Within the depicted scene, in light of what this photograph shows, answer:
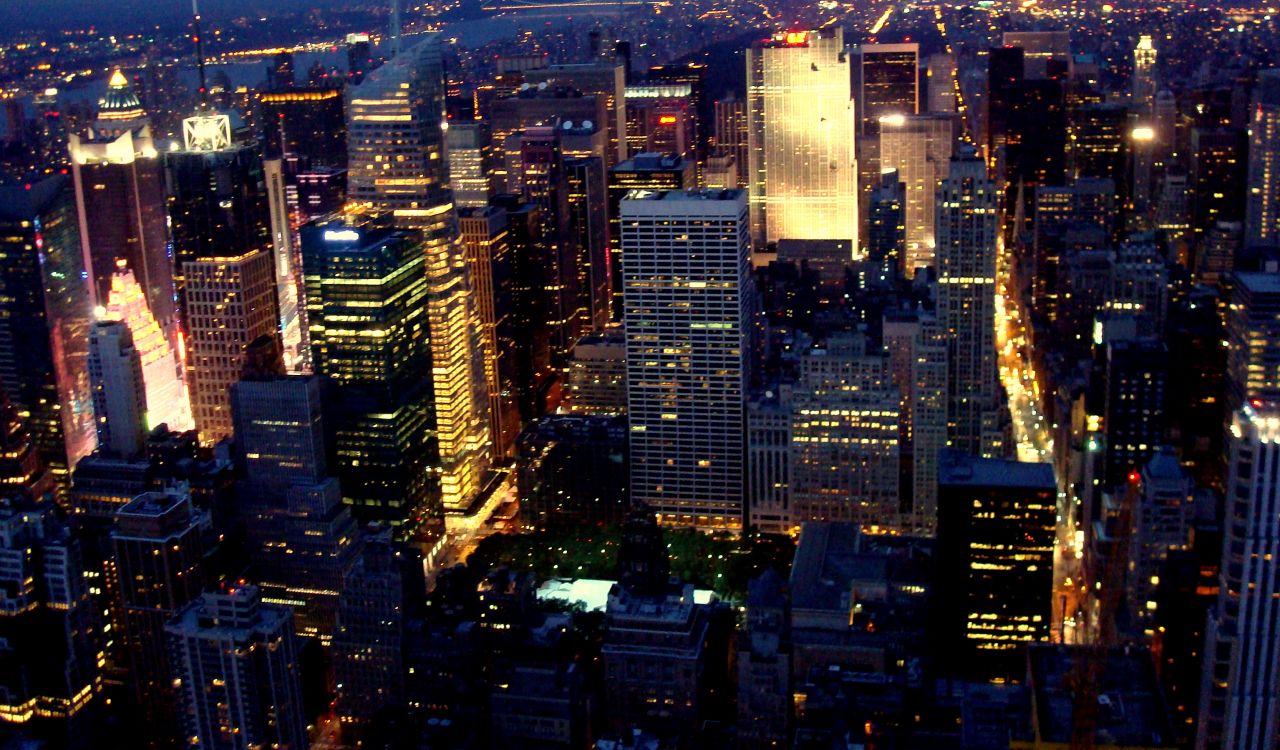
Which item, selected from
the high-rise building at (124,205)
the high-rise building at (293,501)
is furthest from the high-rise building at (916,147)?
the high-rise building at (293,501)

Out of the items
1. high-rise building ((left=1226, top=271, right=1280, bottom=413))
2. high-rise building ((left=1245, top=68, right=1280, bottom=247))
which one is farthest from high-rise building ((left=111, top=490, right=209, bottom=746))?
high-rise building ((left=1245, top=68, right=1280, bottom=247))

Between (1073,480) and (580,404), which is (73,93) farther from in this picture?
(1073,480)

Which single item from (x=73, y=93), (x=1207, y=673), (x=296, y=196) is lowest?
(x=1207, y=673)

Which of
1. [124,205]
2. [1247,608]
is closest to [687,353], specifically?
[124,205]

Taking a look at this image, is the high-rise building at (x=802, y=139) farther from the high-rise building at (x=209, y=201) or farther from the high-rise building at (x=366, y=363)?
the high-rise building at (x=366, y=363)

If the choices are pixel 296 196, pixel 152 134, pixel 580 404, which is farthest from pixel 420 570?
pixel 296 196
